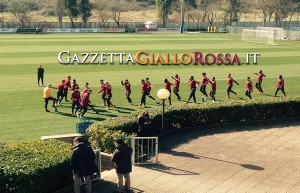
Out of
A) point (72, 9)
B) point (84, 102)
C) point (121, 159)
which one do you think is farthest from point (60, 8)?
point (121, 159)

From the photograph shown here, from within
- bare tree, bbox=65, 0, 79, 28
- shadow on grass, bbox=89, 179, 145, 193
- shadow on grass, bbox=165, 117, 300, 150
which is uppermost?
bare tree, bbox=65, 0, 79, 28

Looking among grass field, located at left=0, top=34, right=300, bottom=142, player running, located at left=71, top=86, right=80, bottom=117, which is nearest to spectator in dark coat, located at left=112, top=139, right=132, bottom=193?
grass field, located at left=0, top=34, right=300, bottom=142

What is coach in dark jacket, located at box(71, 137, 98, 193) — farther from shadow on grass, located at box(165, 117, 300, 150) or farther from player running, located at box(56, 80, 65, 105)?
player running, located at box(56, 80, 65, 105)

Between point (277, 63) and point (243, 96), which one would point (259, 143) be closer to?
point (243, 96)

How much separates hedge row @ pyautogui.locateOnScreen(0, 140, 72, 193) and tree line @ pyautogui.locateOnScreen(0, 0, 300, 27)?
3335 inches

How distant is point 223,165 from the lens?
13.3 meters

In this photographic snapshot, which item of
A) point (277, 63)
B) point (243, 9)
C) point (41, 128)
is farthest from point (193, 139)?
point (243, 9)

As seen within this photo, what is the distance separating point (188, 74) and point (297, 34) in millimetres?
43522

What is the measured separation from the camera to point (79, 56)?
42531 millimetres

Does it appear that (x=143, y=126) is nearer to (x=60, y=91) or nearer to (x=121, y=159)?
(x=121, y=159)

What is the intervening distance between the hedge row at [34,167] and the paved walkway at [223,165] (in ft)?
4.12

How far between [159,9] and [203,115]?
100050 millimetres

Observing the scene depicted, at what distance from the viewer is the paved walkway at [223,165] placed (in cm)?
1163

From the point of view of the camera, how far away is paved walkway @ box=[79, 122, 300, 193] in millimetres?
11633
